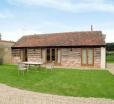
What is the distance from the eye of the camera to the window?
25000mm

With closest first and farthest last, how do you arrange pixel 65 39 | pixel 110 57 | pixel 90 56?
pixel 90 56, pixel 65 39, pixel 110 57

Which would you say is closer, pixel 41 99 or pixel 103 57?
pixel 41 99

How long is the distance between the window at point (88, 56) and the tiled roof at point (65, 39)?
25.8 inches

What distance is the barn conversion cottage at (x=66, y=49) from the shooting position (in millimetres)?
24922

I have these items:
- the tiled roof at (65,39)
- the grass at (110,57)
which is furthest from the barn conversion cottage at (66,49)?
the grass at (110,57)

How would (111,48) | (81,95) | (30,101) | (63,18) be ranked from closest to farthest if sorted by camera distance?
(30,101), (81,95), (63,18), (111,48)

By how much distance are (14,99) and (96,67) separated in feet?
54.0

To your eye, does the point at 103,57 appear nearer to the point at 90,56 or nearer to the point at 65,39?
the point at 90,56

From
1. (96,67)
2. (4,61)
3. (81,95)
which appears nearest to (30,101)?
(81,95)

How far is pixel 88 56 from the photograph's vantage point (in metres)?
25.1

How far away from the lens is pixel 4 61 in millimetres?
29641

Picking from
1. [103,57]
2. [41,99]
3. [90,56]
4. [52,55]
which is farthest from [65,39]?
[41,99]

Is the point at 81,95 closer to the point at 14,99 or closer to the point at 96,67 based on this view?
the point at 14,99

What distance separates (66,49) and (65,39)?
6.21 feet
